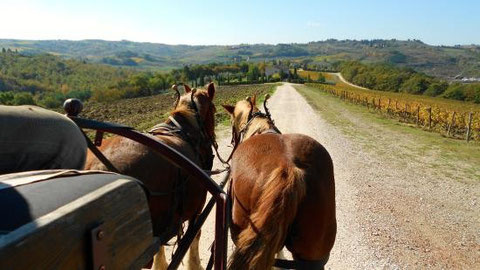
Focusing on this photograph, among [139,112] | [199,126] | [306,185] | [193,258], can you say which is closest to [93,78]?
[139,112]

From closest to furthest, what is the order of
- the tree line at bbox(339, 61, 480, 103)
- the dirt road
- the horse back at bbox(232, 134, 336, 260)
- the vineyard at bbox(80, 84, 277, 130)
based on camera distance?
the horse back at bbox(232, 134, 336, 260), the dirt road, the vineyard at bbox(80, 84, 277, 130), the tree line at bbox(339, 61, 480, 103)

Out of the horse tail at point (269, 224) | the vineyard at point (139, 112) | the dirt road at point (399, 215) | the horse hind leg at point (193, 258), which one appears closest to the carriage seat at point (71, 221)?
the horse tail at point (269, 224)

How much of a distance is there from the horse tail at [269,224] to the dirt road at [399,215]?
8.40 feet

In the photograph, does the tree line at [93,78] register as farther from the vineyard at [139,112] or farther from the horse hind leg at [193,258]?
the horse hind leg at [193,258]

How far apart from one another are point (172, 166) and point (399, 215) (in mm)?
5679

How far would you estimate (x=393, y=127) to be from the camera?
769 inches

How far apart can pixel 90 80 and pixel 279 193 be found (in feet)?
463

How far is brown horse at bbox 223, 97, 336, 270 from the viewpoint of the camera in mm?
2564

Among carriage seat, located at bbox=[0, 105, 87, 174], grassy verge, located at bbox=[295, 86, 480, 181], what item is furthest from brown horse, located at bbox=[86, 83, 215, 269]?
grassy verge, located at bbox=[295, 86, 480, 181]

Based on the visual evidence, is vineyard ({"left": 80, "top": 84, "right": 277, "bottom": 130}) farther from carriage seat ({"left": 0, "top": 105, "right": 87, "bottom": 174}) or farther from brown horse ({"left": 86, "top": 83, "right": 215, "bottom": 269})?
carriage seat ({"left": 0, "top": 105, "right": 87, "bottom": 174})

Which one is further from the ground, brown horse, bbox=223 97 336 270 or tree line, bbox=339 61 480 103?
brown horse, bbox=223 97 336 270

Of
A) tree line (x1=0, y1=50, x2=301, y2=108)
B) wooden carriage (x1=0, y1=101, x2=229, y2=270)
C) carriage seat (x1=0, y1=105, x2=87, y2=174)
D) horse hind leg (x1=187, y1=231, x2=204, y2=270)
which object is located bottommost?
tree line (x1=0, y1=50, x2=301, y2=108)

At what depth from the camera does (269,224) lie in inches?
101

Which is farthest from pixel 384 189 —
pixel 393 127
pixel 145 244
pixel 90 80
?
pixel 90 80
